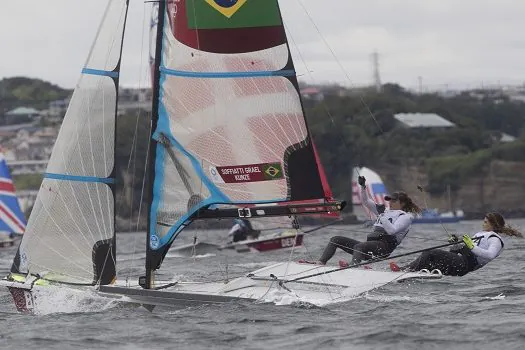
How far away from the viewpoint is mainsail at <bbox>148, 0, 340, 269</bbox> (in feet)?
51.5

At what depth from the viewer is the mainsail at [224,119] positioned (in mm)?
15688

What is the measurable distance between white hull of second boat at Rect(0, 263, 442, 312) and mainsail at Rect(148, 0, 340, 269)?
2.18 feet

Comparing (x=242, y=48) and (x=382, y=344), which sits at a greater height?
(x=242, y=48)

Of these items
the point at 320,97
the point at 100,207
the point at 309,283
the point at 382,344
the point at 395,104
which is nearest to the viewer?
the point at 382,344

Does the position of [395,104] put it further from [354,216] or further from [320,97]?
[354,216]

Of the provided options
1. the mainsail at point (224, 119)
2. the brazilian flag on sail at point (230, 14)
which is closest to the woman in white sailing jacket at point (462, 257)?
the mainsail at point (224, 119)

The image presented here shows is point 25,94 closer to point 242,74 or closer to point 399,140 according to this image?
point 399,140

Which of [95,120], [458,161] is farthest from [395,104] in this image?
[95,120]

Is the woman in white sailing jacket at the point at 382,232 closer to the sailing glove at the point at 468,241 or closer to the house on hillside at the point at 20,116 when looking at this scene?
the sailing glove at the point at 468,241

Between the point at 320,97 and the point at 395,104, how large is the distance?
388 inches

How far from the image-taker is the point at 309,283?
15133 mm

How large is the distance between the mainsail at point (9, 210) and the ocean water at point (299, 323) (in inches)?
1076

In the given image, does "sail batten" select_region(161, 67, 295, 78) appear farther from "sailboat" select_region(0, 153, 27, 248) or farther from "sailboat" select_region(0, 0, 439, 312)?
"sailboat" select_region(0, 153, 27, 248)

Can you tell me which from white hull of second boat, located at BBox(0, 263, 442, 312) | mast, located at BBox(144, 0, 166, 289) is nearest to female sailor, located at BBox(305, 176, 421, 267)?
white hull of second boat, located at BBox(0, 263, 442, 312)
